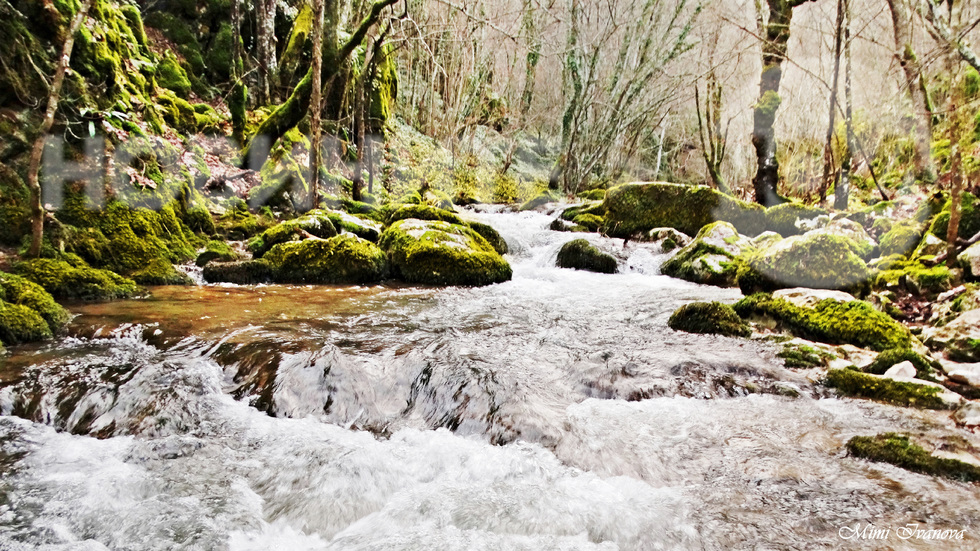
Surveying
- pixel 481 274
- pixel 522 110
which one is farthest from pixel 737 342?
pixel 522 110

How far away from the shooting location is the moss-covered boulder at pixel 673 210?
33.8 ft

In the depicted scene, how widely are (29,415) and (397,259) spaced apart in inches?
184

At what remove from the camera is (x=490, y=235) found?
9141mm

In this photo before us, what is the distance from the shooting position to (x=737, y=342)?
4.39 m

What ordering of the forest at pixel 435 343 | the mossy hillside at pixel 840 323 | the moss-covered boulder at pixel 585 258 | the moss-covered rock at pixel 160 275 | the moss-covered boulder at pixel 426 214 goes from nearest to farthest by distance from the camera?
1. the forest at pixel 435 343
2. the mossy hillside at pixel 840 323
3. the moss-covered rock at pixel 160 275
4. the moss-covered boulder at pixel 585 258
5. the moss-covered boulder at pixel 426 214

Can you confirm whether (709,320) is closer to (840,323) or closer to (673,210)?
(840,323)

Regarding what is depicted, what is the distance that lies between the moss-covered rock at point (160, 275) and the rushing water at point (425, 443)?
112 cm

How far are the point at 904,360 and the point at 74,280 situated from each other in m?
7.82

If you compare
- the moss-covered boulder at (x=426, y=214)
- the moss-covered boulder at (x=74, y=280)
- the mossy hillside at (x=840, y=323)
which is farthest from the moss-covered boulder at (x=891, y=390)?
the moss-covered boulder at (x=74, y=280)

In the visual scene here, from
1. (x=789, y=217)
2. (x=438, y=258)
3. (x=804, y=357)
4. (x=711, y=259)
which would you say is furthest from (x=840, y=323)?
(x=789, y=217)

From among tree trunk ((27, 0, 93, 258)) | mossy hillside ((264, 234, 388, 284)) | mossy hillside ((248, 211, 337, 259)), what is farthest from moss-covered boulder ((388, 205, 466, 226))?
tree trunk ((27, 0, 93, 258))

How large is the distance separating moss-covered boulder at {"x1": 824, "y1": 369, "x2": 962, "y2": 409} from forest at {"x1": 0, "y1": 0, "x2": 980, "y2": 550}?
23 mm

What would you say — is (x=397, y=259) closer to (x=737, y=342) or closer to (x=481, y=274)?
(x=481, y=274)

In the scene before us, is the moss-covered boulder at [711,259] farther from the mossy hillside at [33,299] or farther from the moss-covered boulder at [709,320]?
the mossy hillside at [33,299]
